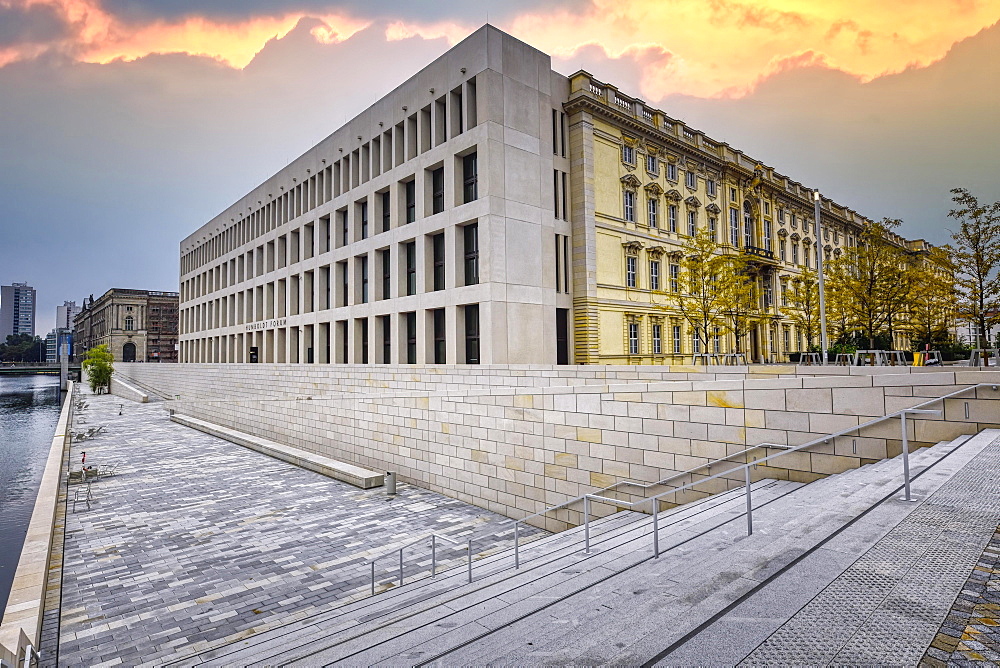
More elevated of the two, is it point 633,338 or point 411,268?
point 411,268

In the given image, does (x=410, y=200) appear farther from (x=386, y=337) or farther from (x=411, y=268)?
(x=386, y=337)

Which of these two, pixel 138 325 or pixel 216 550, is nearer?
pixel 216 550

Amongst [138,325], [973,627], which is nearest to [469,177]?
[973,627]

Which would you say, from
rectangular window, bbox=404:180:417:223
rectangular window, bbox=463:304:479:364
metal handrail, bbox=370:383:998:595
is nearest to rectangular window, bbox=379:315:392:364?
rectangular window, bbox=404:180:417:223

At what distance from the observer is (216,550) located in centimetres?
1303

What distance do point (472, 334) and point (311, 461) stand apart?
9.78m

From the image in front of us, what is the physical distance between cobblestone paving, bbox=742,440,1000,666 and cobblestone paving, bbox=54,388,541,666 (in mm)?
8501

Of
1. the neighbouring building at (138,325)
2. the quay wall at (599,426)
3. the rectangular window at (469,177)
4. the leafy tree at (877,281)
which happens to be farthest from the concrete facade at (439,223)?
the neighbouring building at (138,325)

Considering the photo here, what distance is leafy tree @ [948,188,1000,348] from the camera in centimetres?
2139

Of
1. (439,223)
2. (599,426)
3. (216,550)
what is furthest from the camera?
(439,223)

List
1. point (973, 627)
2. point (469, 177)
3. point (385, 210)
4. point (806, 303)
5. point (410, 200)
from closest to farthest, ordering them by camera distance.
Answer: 1. point (973, 627)
2. point (469, 177)
3. point (410, 200)
4. point (385, 210)
5. point (806, 303)

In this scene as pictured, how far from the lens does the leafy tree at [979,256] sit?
21.4 meters

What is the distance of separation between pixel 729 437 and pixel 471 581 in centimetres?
595

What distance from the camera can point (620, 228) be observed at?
3097cm
